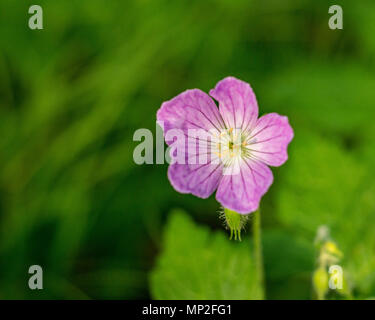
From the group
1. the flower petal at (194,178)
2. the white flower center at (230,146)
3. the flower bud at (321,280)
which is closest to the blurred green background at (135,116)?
the flower bud at (321,280)

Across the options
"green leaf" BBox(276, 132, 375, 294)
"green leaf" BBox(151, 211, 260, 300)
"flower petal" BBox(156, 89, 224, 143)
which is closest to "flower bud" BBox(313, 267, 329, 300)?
"green leaf" BBox(151, 211, 260, 300)

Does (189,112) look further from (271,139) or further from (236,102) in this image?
(271,139)

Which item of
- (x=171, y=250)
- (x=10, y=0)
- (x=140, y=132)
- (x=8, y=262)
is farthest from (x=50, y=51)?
(x=171, y=250)

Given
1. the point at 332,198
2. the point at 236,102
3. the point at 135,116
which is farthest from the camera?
the point at 135,116

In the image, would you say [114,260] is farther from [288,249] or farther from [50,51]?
[50,51]

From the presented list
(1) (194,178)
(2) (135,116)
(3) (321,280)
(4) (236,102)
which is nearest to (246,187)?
(1) (194,178)

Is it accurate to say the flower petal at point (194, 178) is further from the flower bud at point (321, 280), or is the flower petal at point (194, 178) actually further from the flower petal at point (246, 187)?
the flower bud at point (321, 280)

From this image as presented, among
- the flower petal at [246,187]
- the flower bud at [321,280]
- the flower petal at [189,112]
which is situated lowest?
the flower bud at [321,280]
